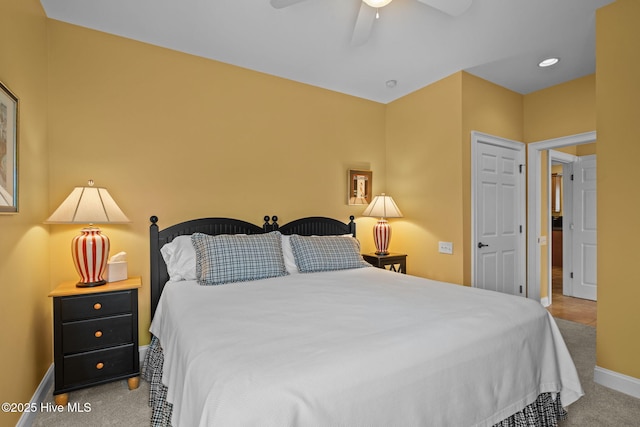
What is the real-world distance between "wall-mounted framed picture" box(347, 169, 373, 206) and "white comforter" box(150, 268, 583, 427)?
1.90 metres

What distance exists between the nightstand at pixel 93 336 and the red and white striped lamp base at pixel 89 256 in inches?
3.7

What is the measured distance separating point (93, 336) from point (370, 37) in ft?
10.0

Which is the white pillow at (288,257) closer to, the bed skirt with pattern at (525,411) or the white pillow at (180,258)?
the white pillow at (180,258)

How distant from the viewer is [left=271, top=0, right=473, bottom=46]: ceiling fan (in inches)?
73.5

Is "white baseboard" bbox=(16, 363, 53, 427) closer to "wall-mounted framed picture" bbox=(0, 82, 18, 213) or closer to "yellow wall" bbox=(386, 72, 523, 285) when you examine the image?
"wall-mounted framed picture" bbox=(0, 82, 18, 213)

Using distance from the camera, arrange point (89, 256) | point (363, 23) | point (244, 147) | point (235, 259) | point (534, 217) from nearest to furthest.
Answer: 1. point (363, 23)
2. point (89, 256)
3. point (235, 259)
4. point (244, 147)
5. point (534, 217)

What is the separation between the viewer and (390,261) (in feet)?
11.9

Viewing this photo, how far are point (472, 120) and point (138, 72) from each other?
3.22m

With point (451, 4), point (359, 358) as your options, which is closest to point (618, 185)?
point (451, 4)

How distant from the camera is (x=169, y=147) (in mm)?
2865

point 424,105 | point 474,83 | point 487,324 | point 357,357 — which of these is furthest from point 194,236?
point 474,83

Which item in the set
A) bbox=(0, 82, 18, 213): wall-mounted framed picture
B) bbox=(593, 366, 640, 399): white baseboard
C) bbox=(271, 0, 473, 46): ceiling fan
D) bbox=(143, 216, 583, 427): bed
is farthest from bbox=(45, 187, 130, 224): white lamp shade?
bbox=(593, 366, 640, 399): white baseboard

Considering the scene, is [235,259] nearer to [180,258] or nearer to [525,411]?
[180,258]

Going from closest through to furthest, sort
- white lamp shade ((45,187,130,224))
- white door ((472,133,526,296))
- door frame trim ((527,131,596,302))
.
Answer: white lamp shade ((45,187,130,224))
white door ((472,133,526,296))
door frame trim ((527,131,596,302))
